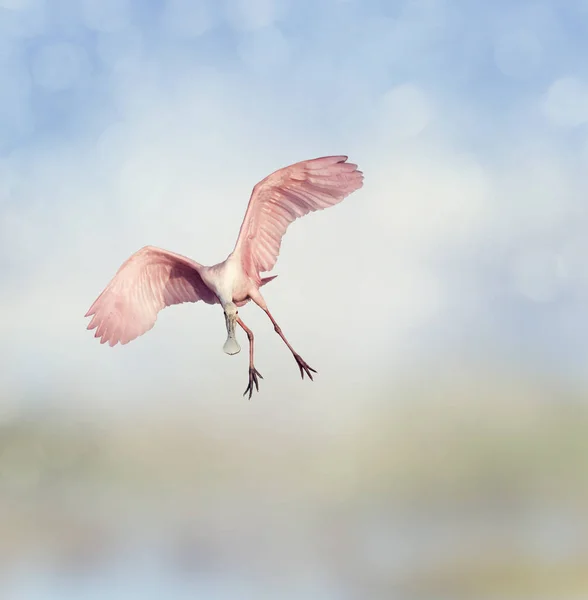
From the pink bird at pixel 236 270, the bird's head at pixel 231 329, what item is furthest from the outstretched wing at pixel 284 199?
the bird's head at pixel 231 329

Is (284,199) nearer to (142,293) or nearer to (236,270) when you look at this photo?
(236,270)

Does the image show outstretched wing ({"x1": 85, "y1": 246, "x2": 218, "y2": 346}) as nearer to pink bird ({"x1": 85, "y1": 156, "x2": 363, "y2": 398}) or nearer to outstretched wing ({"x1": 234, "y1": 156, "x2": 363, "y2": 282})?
pink bird ({"x1": 85, "y1": 156, "x2": 363, "y2": 398})

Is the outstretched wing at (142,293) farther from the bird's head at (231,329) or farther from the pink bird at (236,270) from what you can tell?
the bird's head at (231,329)

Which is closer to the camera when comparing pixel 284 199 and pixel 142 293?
pixel 284 199

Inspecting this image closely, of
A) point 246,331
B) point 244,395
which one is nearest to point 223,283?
point 246,331

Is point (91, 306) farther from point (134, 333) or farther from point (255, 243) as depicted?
point (255, 243)

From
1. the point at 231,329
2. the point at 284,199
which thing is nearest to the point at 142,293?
the point at 231,329
